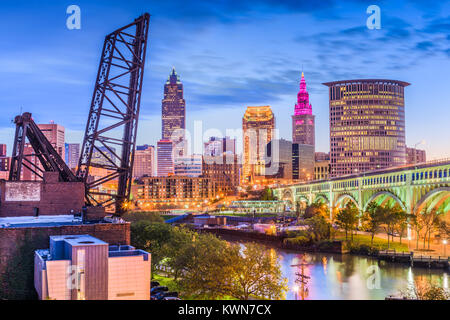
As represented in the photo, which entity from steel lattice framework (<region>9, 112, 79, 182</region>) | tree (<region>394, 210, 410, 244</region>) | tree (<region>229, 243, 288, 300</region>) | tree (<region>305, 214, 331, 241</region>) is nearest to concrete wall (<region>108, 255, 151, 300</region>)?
tree (<region>229, 243, 288, 300</region>)

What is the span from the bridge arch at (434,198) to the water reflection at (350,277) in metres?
18.9

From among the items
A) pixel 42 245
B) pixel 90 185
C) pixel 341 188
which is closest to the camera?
pixel 42 245

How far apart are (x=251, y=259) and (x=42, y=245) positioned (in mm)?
14448

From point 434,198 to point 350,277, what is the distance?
3858 cm

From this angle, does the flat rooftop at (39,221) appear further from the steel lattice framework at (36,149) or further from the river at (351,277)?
the river at (351,277)

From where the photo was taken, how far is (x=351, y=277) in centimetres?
5241

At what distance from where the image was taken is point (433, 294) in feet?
97.3

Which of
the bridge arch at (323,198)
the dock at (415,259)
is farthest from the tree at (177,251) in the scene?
the bridge arch at (323,198)

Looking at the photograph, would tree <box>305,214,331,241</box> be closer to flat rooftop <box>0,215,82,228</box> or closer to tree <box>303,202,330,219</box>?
tree <box>303,202,330,219</box>

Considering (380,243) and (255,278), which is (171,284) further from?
(380,243)

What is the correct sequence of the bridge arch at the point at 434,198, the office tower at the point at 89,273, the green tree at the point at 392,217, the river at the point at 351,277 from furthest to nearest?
the bridge arch at the point at 434,198 → the green tree at the point at 392,217 → the river at the point at 351,277 → the office tower at the point at 89,273

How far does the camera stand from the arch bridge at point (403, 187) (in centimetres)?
7500
